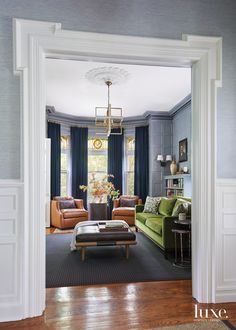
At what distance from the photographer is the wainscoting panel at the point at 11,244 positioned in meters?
2.28

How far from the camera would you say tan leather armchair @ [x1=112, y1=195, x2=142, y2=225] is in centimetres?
691

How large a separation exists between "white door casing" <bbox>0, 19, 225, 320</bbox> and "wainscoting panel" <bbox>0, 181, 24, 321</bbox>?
4 centimetres

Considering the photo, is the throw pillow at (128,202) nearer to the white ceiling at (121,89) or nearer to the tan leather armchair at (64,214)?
the tan leather armchair at (64,214)

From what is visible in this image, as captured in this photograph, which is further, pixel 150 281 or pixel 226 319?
pixel 150 281

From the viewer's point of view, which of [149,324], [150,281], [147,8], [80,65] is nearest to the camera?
[149,324]

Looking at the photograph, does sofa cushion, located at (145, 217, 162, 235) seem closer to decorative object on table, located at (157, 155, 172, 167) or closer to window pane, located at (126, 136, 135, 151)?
decorative object on table, located at (157, 155, 172, 167)

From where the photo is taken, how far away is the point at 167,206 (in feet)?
17.4

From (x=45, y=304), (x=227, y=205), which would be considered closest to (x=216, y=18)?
(x=227, y=205)

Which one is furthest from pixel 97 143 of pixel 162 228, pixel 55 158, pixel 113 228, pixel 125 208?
pixel 162 228

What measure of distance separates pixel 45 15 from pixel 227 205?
2554 millimetres

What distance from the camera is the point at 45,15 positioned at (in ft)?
7.80

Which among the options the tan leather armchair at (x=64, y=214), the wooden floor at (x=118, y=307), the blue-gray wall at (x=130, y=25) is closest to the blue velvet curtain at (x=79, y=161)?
the tan leather armchair at (x=64, y=214)

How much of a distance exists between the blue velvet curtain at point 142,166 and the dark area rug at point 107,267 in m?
3.00

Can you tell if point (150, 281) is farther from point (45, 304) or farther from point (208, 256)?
point (45, 304)
